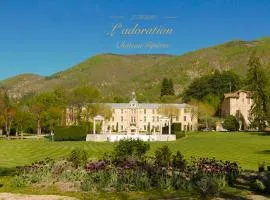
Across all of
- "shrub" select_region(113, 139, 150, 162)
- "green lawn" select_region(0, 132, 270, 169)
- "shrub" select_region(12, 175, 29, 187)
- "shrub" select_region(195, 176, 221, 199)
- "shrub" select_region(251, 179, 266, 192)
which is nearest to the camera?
"shrub" select_region(195, 176, 221, 199)

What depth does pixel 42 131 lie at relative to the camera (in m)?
106

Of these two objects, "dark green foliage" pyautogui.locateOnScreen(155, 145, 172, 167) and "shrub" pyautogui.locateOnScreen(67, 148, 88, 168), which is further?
"dark green foliage" pyautogui.locateOnScreen(155, 145, 172, 167)

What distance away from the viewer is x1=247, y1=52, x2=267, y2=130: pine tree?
72394 millimetres

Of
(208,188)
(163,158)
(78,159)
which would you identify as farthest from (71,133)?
(208,188)

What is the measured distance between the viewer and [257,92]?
73938mm

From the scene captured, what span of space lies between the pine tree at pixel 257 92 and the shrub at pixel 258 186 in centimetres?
5789

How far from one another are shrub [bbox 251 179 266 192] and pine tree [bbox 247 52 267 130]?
57890 millimetres

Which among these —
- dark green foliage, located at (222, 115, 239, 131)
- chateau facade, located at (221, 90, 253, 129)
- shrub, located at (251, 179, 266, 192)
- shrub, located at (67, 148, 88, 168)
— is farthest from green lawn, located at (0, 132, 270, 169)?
chateau facade, located at (221, 90, 253, 129)

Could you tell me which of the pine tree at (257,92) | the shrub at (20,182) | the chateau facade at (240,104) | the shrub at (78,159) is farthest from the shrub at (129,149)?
the chateau facade at (240,104)

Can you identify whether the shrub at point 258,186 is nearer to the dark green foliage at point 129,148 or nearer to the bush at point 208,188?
the bush at point 208,188

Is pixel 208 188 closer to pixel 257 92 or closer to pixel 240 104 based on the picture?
pixel 257 92

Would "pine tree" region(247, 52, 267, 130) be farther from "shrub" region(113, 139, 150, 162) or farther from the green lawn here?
"shrub" region(113, 139, 150, 162)

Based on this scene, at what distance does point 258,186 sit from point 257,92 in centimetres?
6132

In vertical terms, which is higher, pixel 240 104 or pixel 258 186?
pixel 240 104
